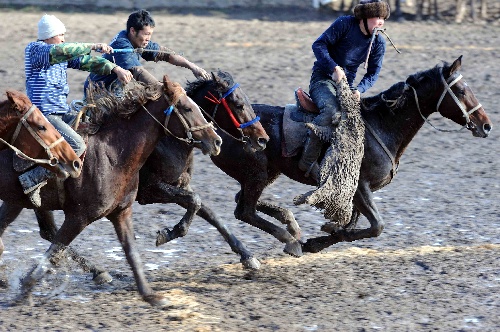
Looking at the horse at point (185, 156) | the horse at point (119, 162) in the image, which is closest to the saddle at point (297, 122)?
the horse at point (185, 156)

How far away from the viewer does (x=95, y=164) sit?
21.6 ft

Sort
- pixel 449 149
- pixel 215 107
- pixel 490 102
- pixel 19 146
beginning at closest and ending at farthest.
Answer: pixel 19 146 < pixel 215 107 < pixel 449 149 < pixel 490 102

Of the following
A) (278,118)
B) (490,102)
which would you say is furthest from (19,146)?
(490,102)

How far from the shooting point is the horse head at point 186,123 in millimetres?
6652

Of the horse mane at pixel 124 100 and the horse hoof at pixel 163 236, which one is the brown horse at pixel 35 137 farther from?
the horse hoof at pixel 163 236

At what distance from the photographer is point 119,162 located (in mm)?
6645

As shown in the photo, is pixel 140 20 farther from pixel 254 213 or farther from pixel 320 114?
pixel 254 213

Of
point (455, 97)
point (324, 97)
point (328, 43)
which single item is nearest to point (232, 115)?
point (324, 97)

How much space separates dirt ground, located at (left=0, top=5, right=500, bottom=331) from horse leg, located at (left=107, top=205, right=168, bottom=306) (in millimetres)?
85

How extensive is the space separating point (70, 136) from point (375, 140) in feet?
8.98

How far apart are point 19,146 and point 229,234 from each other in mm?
2251

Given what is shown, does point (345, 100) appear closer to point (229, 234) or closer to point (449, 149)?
point (229, 234)

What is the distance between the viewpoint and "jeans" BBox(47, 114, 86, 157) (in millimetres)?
6473

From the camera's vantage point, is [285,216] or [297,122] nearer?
[297,122]
